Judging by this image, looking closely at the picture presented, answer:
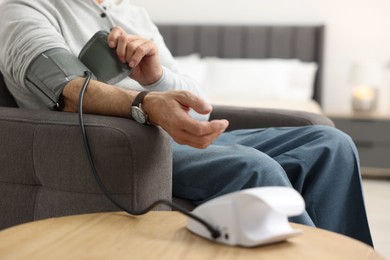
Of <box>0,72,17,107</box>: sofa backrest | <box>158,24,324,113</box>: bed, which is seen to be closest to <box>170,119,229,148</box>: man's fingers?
<box>0,72,17,107</box>: sofa backrest

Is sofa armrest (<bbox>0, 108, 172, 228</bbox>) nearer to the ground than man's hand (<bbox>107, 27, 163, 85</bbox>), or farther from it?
nearer to the ground

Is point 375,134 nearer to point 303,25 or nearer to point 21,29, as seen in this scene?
point 303,25

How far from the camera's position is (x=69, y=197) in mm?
1263

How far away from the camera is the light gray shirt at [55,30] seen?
1.42m

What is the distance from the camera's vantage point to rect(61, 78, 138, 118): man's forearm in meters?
1.30

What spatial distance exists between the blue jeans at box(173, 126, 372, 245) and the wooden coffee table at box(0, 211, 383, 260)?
337mm

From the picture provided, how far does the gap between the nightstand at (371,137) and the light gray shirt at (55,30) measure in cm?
238

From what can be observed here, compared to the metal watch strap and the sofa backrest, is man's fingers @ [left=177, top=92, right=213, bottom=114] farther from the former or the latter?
the sofa backrest

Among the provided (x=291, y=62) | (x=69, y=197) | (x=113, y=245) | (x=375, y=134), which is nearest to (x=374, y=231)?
(x=375, y=134)

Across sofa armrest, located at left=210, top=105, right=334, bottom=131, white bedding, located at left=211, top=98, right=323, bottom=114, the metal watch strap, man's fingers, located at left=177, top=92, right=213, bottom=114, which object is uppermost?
man's fingers, located at left=177, top=92, right=213, bottom=114

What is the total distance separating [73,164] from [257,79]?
299cm

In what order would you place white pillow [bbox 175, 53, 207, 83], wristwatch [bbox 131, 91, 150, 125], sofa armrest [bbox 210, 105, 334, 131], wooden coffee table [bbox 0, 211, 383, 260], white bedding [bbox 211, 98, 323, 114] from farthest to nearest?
white pillow [bbox 175, 53, 207, 83]
white bedding [bbox 211, 98, 323, 114]
sofa armrest [bbox 210, 105, 334, 131]
wristwatch [bbox 131, 91, 150, 125]
wooden coffee table [bbox 0, 211, 383, 260]

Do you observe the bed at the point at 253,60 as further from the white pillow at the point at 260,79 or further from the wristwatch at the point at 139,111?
the wristwatch at the point at 139,111

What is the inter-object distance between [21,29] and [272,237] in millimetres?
843
